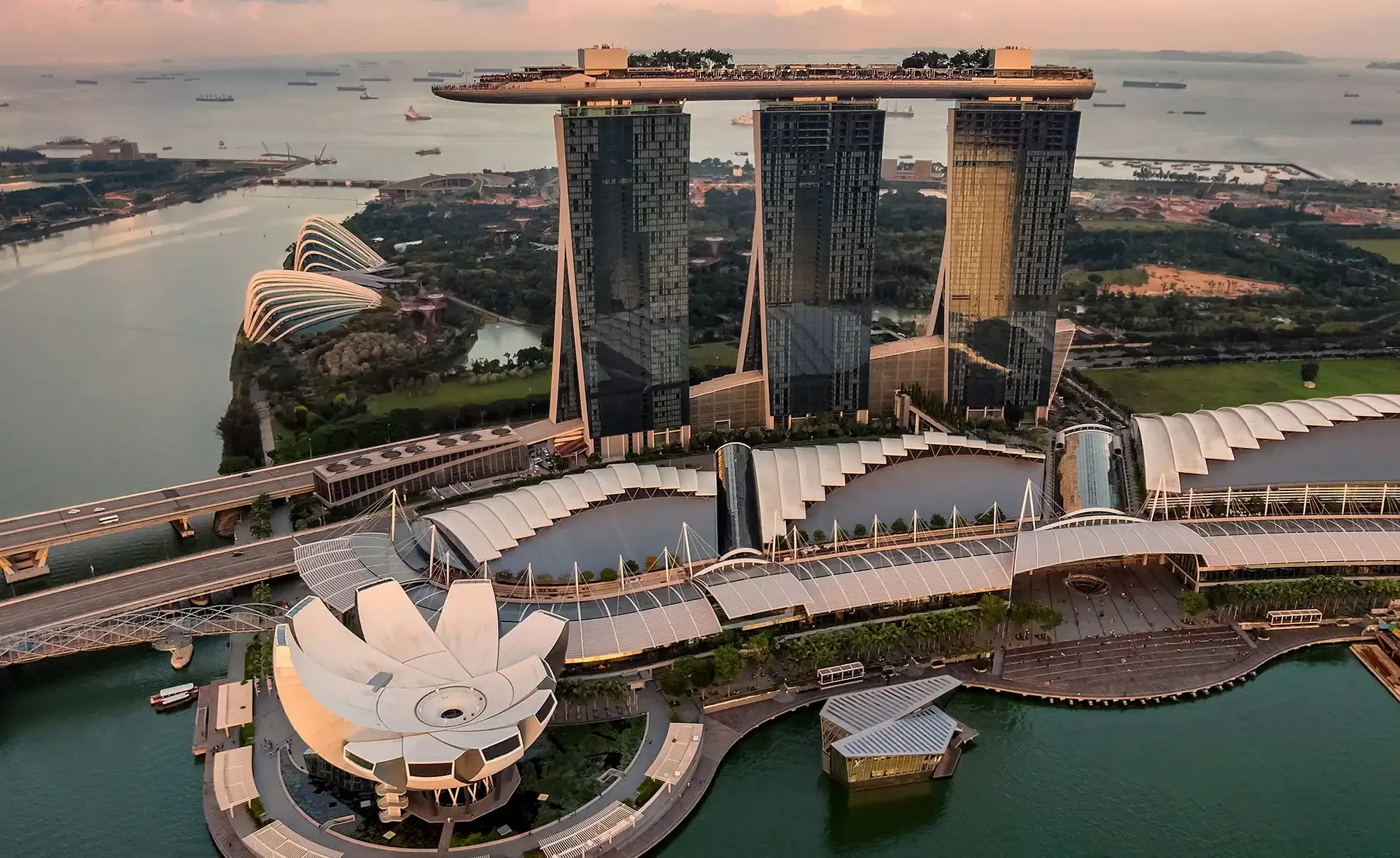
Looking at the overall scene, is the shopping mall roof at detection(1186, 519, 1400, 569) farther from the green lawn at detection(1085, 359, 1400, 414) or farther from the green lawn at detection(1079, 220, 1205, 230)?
the green lawn at detection(1079, 220, 1205, 230)

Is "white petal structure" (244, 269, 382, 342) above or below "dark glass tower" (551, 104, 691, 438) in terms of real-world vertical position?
below

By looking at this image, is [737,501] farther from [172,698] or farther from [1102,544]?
[172,698]

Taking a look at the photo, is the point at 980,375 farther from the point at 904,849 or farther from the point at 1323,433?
the point at 904,849

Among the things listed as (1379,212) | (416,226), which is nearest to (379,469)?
(416,226)

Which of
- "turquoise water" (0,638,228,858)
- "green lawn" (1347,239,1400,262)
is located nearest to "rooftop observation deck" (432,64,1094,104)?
"turquoise water" (0,638,228,858)

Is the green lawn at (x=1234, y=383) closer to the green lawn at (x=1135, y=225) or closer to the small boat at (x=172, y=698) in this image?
the green lawn at (x=1135, y=225)

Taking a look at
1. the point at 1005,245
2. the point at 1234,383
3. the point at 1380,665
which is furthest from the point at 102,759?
the point at 1234,383
